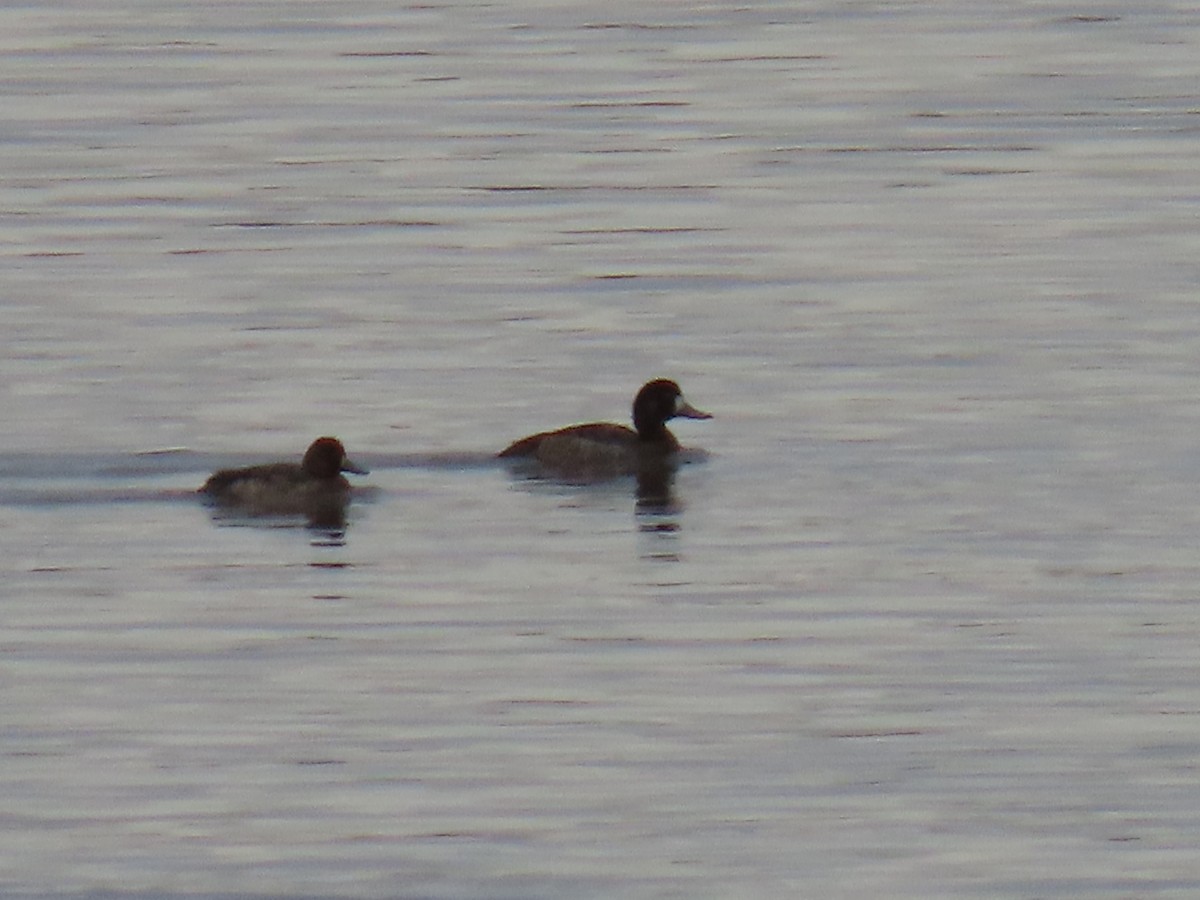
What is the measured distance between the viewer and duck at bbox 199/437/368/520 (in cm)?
1927

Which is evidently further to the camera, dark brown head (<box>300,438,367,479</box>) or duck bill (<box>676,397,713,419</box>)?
duck bill (<box>676,397,713,419</box>)

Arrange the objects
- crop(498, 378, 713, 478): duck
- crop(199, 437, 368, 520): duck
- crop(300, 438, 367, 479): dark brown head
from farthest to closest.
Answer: crop(498, 378, 713, 478): duck, crop(300, 438, 367, 479): dark brown head, crop(199, 437, 368, 520): duck

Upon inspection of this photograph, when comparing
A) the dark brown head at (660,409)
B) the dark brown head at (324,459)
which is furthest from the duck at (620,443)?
the dark brown head at (324,459)

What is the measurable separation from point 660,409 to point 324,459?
2.64 meters

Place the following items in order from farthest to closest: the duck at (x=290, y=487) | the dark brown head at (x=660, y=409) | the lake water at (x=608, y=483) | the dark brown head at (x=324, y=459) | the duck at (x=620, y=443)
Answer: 1. the dark brown head at (x=660, y=409)
2. the duck at (x=620, y=443)
3. the dark brown head at (x=324, y=459)
4. the duck at (x=290, y=487)
5. the lake water at (x=608, y=483)

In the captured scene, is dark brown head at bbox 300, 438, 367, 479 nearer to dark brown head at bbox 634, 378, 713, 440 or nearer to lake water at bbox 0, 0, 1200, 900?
lake water at bbox 0, 0, 1200, 900

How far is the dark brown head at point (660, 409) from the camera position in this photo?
21578mm

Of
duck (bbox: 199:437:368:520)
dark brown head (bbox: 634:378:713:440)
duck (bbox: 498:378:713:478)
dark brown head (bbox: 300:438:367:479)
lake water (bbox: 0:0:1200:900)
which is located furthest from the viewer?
dark brown head (bbox: 634:378:713:440)

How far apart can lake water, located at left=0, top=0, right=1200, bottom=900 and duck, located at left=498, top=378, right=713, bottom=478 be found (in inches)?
8.1

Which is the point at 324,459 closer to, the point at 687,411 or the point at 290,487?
the point at 290,487

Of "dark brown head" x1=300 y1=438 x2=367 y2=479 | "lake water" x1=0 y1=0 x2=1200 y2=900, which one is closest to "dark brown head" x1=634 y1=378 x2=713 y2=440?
"lake water" x1=0 y1=0 x2=1200 y2=900

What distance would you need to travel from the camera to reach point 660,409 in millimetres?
Result: 21594

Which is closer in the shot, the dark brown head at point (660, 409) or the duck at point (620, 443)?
the duck at point (620, 443)

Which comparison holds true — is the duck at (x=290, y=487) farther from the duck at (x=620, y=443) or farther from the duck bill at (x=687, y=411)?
the duck bill at (x=687, y=411)
